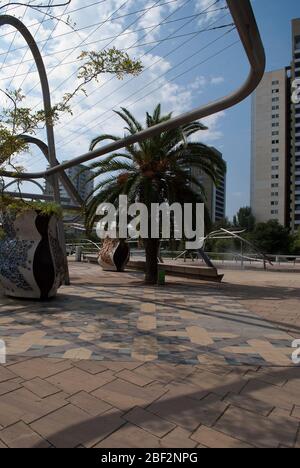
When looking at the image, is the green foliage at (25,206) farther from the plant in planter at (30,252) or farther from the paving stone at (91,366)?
the paving stone at (91,366)

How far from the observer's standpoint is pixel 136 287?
448 inches

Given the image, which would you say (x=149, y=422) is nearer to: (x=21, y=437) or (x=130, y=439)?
(x=130, y=439)

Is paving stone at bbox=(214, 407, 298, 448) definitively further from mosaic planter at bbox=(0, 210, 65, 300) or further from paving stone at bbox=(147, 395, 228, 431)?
mosaic planter at bbox=(0, 210, 65, 300)

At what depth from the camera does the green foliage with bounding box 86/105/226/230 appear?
11.5 meters

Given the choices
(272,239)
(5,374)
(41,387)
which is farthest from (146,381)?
(272,239)

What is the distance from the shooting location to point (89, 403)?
3127 millimetres

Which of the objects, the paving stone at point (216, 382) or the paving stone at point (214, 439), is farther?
the paving stone at point (216, 382)

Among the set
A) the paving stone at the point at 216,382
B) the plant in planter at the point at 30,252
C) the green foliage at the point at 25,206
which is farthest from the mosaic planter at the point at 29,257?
the paving stone at the point at 216,382

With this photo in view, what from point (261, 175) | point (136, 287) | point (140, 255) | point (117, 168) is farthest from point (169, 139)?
point (261, 175)

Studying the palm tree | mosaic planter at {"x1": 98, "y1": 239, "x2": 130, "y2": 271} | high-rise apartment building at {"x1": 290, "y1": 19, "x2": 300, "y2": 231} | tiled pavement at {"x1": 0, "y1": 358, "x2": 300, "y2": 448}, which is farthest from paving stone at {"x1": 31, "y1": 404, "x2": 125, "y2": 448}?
high-rise apartment building at {"x1": 290, "y1": 19, "x2": 300, "y2": 231}

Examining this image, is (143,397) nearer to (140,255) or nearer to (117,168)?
(117,168)

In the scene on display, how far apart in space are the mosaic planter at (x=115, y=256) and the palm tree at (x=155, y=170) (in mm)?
4869

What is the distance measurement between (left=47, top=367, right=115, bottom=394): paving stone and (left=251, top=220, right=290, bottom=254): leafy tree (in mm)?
52875

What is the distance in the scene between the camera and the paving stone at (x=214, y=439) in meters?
2.55
